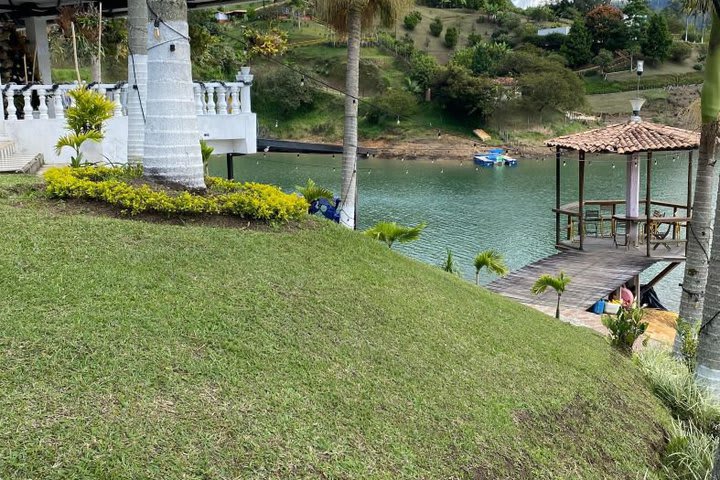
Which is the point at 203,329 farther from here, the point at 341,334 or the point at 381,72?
the point at 381,72

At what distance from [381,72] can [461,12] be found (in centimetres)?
2609

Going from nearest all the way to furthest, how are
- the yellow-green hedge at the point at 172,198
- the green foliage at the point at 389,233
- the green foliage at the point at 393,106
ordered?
the yellow-green hedge at the point at 172,198
the green foliage at the point at 389,233
the green foliage at the point at 393,106

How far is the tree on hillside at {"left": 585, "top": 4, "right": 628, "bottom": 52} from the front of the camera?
205ft

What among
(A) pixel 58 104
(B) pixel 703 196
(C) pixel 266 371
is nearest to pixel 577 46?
(B) pixel 703 196

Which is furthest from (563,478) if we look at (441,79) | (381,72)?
(381,72)

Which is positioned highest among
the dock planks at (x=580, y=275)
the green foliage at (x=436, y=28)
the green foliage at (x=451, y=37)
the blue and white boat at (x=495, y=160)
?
the green foliage at (x=436, y=28)

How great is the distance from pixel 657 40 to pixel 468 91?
78.4ft

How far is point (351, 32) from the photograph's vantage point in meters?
11.7

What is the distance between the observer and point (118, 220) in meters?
5.39

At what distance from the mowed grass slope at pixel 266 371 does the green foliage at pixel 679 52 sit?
217 ft

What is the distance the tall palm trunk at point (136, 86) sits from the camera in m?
8.52

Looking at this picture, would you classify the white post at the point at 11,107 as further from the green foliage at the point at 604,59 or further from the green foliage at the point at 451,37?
the green foliage at the point at 451,37

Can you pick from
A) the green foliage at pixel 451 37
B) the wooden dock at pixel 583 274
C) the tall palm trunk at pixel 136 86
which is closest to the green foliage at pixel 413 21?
the green foliage at pixel 451 37

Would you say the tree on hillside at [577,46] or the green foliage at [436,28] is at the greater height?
the green foliage at [436,28]
